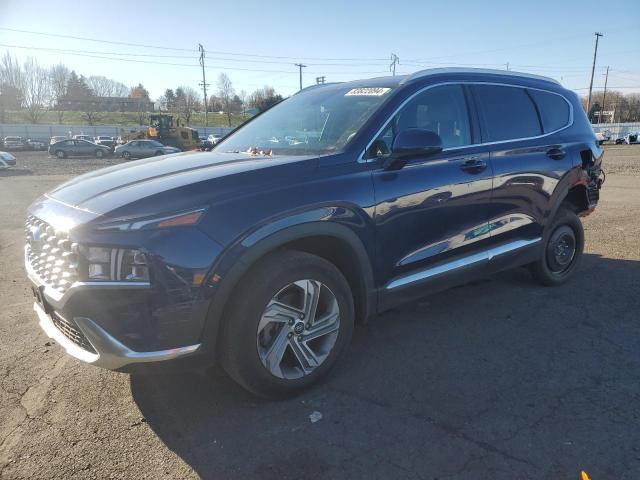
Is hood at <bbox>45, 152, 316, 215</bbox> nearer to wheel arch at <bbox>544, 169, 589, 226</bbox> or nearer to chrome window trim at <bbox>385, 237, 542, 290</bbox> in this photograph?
chrome window trim at <bbox>385, 237, 542, 290</bbox>

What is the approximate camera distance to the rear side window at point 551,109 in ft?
14.8

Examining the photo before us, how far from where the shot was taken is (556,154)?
446 centimetres

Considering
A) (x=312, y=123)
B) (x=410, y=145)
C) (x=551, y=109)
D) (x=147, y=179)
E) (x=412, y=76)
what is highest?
(x=412, y=76)

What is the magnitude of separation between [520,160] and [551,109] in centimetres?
97

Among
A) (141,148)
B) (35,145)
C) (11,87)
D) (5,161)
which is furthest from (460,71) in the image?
(11,87)

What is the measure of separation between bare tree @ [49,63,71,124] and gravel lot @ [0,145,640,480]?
324ft

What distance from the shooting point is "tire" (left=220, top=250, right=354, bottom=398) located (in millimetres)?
2602

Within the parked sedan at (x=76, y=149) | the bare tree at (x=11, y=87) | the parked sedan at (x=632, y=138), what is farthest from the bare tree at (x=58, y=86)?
the parked sedan at (x=632, y=138)

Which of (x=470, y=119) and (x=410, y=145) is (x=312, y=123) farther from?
(x=470, y=119)

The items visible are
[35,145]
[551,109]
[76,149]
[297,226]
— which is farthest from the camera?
[35,145]

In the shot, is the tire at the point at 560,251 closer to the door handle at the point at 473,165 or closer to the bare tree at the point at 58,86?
the door handle at the point at 473,165

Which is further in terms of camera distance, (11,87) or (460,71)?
(11,87)

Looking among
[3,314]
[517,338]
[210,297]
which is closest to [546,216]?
[517,338]

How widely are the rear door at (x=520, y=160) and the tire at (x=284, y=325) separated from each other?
5.43 feet
